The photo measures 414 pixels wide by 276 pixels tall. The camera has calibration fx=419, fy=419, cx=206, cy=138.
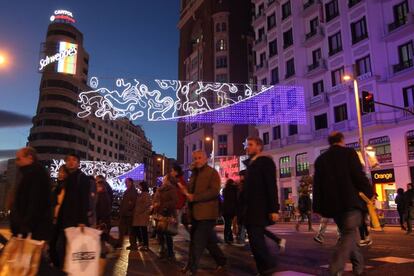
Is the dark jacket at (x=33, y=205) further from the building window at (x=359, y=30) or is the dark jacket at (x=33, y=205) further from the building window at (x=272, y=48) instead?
the building window at (x=272, y=48)

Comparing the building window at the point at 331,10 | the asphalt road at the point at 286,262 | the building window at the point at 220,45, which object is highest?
the building window at the point at 220,45

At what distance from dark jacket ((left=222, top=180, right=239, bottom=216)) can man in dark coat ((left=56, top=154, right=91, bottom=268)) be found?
614cm

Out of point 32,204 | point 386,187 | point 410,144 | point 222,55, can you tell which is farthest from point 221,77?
point 32,204

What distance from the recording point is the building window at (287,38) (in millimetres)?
40062

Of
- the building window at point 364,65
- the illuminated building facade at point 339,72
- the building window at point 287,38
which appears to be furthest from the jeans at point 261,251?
the building window at point 287,38

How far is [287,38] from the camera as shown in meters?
40.7

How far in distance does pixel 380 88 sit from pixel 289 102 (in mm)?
6354

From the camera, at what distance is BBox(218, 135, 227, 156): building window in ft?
208

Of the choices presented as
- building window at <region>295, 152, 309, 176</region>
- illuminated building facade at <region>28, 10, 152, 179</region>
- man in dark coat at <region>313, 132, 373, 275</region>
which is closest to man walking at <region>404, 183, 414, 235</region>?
man in dark coat at <region>313, 132, 373, 275</region>

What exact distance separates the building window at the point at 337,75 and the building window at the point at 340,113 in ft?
6.71

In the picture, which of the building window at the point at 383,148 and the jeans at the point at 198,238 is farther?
the building window at the point at 383,148

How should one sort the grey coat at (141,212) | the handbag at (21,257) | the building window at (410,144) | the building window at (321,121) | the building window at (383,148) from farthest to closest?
the building window at (321,121)
the building window at (383,148)
the building window at (410,144)
the grey coat at (141,212)
the handbag at (21,257)

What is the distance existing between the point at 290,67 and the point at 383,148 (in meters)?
13.4

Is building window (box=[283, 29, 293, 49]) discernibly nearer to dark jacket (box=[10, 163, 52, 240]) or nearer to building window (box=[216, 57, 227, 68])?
building window (box=[216, 57, 227, 68])
